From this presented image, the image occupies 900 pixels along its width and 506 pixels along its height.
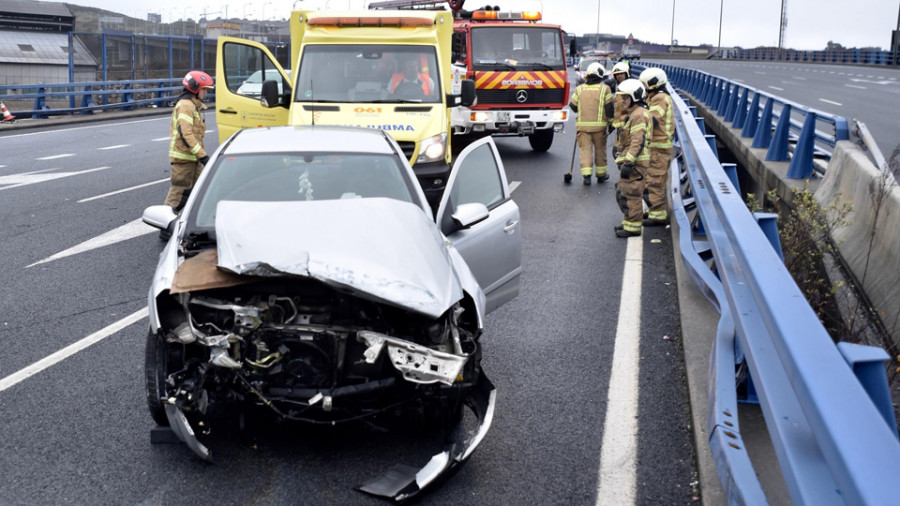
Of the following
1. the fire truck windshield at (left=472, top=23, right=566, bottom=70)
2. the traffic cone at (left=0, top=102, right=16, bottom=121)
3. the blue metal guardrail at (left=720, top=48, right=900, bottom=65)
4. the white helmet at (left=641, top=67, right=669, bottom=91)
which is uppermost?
the blue metal guardrail at (left=720, top=48, right=900, bottom=65)

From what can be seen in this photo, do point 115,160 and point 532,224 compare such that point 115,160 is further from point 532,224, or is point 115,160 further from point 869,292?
point 869,292

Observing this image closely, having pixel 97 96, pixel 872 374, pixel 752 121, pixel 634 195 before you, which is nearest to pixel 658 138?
pixel 634 195

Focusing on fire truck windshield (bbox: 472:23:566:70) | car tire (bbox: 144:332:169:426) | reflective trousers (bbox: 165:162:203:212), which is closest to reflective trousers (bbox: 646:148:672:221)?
reflective trousers (bbox: 165:162:203:212)

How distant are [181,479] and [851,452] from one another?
11.1 ft

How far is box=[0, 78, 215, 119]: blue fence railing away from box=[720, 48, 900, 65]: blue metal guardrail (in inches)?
1709

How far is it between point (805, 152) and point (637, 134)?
1807 millimetres

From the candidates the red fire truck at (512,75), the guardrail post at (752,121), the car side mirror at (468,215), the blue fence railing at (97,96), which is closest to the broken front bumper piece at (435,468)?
the car side mirror at (468,215)

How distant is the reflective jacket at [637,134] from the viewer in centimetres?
1108

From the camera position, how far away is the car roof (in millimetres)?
6512

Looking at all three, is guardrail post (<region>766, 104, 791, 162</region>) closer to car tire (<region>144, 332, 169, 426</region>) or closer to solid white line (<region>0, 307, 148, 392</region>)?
solid white line (<region>0, 307, 148, 392</region>)

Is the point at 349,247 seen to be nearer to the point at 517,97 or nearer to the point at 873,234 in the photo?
the point at 873,234

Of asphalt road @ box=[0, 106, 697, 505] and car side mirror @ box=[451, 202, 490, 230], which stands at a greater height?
car side mirror @ box=[451, 202, 490, 230]

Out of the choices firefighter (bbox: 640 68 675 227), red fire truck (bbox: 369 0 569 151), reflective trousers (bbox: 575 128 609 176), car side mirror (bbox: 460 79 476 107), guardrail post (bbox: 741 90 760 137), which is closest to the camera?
firefighter (bbox: 640 68 675 227)

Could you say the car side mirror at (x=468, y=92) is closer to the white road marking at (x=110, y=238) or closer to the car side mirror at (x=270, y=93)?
the car side mirror at (x=270, y=93)
